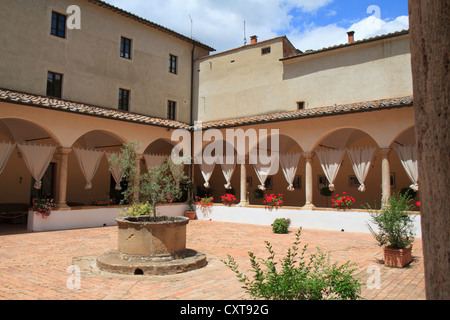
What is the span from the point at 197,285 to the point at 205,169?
1167cm

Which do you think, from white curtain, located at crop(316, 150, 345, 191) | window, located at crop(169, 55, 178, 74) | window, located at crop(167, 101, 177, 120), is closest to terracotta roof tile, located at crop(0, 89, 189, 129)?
window, located at crop(167, 101, 177, 120)

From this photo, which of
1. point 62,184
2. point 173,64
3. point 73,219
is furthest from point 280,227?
point 173,64

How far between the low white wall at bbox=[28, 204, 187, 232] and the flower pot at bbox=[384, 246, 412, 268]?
31.8ft

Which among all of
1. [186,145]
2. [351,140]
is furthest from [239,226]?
[351,140]

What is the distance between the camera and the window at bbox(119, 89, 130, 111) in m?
17.2

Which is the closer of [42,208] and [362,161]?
[42,208]

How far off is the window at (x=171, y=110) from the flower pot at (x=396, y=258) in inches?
572

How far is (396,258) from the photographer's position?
660 centimetres

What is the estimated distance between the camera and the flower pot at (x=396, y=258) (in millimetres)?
6570

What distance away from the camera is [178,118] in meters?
19.4

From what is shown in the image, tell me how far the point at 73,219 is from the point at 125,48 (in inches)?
355

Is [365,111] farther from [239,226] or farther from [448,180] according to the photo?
[448,180]

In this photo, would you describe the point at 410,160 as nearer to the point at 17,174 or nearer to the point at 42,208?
the point at 42,208

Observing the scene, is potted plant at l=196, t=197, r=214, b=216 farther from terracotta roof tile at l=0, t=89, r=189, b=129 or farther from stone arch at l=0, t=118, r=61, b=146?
stone arch at l=0, t=118, r=61, b=146
